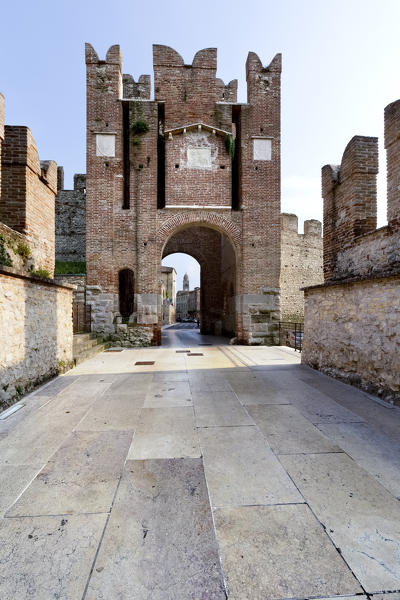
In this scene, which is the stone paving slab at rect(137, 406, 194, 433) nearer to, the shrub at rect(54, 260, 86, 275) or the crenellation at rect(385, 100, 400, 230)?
the crenellation at rect(385, 100, 400, 230)

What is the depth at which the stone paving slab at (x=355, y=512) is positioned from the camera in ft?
4.86

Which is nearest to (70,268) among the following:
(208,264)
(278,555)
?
(208,264)

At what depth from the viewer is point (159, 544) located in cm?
162

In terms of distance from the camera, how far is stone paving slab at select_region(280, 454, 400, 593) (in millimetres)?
1482


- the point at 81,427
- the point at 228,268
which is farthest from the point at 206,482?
the point at 228,268

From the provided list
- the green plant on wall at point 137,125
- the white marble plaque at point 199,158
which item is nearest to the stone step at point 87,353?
the white marble plaque at point 199,158

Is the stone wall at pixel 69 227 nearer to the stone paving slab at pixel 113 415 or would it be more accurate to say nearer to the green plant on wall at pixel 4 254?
the green plant on wall at pixel 4 254

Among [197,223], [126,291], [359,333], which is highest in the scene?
[197,223]

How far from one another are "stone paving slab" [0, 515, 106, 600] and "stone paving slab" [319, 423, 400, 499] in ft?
6.79

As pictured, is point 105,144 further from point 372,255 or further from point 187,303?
point 187,303

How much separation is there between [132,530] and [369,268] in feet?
17.0

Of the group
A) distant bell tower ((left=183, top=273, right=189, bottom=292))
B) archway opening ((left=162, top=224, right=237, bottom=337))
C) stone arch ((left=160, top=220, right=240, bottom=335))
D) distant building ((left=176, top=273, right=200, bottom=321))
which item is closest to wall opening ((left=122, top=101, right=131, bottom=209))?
stone arch ((left=160, top=220, right=240, bottom=335))

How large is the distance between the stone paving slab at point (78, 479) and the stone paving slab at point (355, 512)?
4.69ft

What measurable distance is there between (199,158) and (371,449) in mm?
11204
